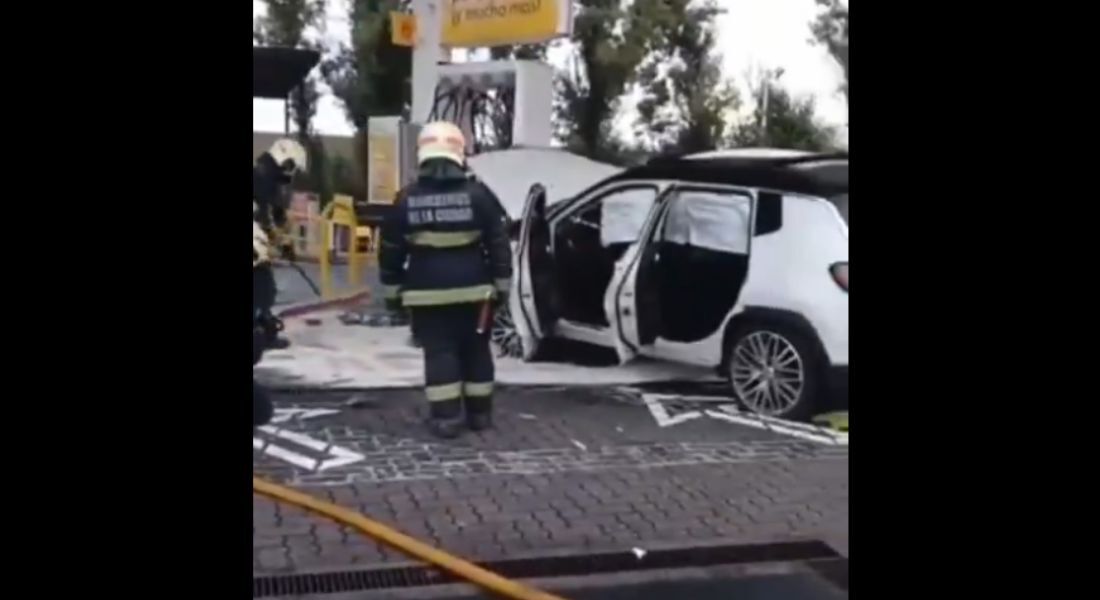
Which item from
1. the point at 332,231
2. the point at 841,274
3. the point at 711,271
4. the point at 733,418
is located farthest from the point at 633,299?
the point at 332,231

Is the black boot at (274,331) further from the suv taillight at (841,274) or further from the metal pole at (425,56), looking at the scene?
the suv taillight at (841,274)

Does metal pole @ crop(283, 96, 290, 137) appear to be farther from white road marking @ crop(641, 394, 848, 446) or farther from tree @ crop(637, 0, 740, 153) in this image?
white road marking @ crop(641, 394, 848, 446)

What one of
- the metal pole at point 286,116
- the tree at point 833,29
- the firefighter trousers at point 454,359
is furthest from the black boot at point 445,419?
the tree at point 833,29

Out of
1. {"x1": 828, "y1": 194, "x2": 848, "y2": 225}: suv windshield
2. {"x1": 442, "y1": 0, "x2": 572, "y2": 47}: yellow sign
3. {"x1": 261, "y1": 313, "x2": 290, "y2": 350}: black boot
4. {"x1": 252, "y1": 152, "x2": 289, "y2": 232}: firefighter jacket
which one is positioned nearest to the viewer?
{"x1": 252, "y1": 152, "x2": 289, "y2": 232}: firefighter jacket

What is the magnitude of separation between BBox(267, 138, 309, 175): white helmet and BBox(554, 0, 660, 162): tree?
534 millimetres

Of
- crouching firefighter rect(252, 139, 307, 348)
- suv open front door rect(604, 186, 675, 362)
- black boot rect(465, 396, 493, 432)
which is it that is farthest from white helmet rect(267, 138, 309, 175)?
suv open front door rect(604, 186, 675, 362)

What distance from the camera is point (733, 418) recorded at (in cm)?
311

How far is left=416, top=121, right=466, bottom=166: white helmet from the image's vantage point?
112 inches

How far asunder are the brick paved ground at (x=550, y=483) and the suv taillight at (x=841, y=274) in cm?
35

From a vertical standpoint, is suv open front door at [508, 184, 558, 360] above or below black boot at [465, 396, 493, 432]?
above

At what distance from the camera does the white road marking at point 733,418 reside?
3.08 m
